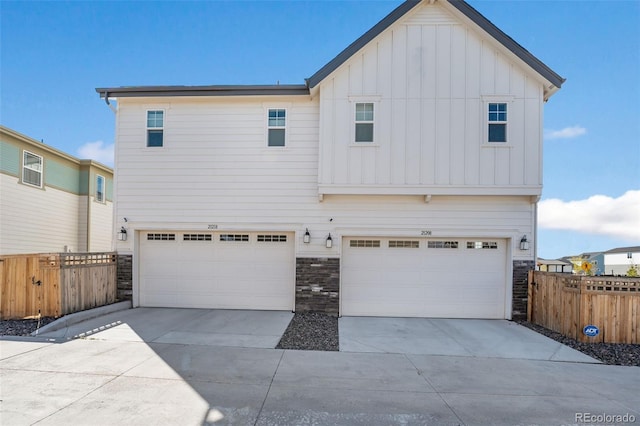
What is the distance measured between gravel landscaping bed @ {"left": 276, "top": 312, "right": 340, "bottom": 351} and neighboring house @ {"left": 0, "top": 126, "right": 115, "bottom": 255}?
8.79 m

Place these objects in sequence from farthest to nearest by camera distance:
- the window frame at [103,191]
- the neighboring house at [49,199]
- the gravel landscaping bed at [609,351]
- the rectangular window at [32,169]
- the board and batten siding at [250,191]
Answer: the window frame at [103,191], the rectangular window at [32,169], the neighboring house at [49,199], the board and batten siding at [250,191], the gravel landscaping bed at [609,351]

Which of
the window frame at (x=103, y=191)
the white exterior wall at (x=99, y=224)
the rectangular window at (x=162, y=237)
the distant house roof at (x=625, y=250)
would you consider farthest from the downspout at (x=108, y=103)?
the distant house roof at (x=625, y=250)

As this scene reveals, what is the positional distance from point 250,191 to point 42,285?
16.8 ft

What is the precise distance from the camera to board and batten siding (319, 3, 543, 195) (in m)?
8.15

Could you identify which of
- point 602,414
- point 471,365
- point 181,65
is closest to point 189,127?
point 181,65

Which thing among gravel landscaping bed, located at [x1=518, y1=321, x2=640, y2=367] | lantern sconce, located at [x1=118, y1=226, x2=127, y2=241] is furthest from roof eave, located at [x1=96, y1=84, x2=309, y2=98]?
gravel landscaping bed, located at [x1=518, y1=321, x2=640, y2=367]

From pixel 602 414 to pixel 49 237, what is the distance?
17.3m

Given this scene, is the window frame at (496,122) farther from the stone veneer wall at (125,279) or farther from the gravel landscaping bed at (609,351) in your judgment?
the stone veneer wall at (125,279)

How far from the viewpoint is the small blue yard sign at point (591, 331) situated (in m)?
6.46

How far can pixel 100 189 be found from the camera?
16047mm

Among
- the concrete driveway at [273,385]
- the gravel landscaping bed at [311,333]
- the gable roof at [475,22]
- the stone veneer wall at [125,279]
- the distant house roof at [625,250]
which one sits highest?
the gable roof at [475,22]

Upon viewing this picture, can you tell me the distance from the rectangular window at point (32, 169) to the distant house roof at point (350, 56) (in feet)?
23.2

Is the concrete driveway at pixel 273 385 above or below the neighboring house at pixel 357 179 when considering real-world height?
below

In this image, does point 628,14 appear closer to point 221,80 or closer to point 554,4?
point 554,4
